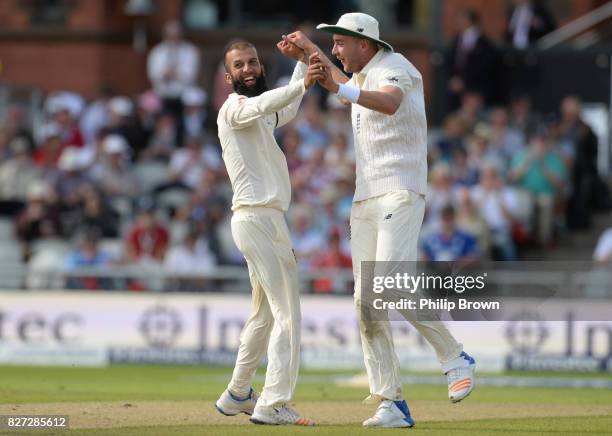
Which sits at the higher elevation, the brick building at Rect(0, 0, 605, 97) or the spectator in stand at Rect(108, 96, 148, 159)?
the brick building at Rect(0, 0, 605, 97)

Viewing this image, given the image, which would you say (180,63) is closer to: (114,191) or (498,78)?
(114,191)

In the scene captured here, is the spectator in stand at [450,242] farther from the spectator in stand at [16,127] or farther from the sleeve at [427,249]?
the spectator in stand at [16,127]

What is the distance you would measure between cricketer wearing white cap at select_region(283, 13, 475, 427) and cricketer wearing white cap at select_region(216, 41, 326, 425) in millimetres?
408

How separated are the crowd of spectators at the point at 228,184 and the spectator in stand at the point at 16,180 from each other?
19 millimetres

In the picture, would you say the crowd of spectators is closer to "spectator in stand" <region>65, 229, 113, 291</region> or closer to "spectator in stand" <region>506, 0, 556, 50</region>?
"spectator in stand" <region>65, 229, 113, 291</region>

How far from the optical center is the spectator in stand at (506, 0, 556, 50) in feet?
74.7

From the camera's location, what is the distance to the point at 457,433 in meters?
9.62

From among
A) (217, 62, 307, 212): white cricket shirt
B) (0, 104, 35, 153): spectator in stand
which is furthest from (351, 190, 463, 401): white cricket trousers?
(0, 104, 35, 153): spectator in stand

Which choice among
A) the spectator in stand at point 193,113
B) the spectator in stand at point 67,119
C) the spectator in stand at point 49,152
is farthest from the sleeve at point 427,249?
the spectator in stand at point 67,119

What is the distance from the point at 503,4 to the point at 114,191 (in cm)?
827

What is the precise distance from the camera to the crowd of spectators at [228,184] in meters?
18.7

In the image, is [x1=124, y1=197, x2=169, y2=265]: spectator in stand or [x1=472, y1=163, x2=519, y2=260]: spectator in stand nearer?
[x1=472, y1=163, x2=519, y2=260]: spectator in stand

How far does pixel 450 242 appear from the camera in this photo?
58.5ft

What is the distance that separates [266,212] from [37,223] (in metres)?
10.0
